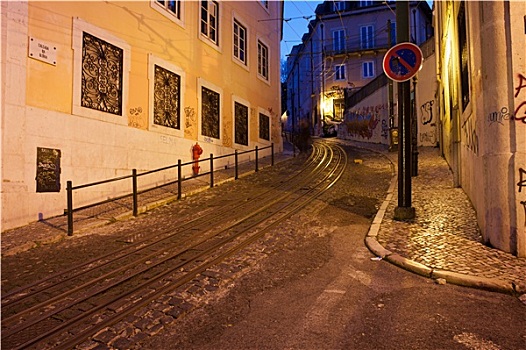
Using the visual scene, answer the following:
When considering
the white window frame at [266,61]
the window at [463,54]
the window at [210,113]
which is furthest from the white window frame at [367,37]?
the window at [463,54]

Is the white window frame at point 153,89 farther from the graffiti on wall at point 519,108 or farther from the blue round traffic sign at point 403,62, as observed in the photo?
the graffiti on wall at point 519,108

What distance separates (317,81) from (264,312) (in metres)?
39.9

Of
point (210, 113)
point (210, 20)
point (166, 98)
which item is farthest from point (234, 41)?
point (166, 98)

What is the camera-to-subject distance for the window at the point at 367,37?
35750 mm

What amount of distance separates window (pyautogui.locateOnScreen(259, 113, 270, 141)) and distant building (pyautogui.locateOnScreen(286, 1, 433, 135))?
1593 centimetres

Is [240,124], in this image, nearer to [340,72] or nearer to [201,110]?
[201,110]

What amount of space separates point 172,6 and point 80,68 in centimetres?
502

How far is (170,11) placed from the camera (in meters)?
11.9

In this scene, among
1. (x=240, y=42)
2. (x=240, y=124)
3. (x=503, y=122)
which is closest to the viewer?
(x=503, y=122)

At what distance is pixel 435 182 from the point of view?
999cm

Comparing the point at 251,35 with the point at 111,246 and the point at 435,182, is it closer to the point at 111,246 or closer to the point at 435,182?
the point at 435,182

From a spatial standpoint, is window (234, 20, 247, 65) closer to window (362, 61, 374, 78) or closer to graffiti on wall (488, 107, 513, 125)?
graffiti on wall (488, 107, 513, 125)

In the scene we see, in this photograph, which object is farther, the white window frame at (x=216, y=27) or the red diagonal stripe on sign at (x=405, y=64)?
the white window frame at (x=216, y=27)

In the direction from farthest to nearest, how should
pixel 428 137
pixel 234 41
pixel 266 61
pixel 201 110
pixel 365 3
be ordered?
pixel 365 3
pixel 266 61
pixel 428 137
pixel 234 41
pixel 201 110
